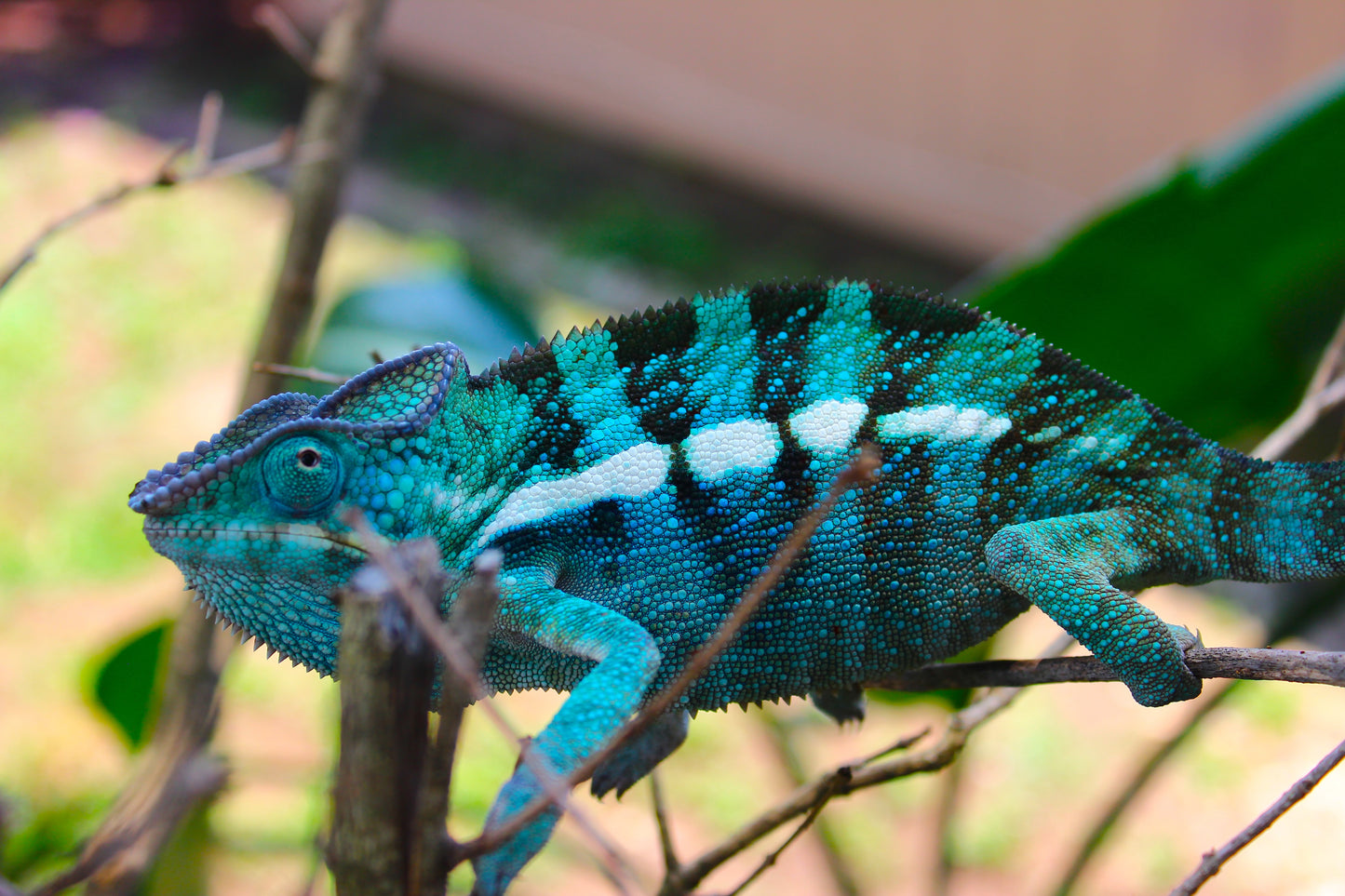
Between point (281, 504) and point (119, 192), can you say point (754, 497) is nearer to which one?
point (281, 504)

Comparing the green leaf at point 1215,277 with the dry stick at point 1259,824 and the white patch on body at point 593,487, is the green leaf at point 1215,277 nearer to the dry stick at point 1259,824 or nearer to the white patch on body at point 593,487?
the white patch on body at point 593,487

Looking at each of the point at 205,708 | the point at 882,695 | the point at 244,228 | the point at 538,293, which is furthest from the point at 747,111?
the point at 205,708

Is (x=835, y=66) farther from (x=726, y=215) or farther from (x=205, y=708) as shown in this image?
(x=205, y=708)

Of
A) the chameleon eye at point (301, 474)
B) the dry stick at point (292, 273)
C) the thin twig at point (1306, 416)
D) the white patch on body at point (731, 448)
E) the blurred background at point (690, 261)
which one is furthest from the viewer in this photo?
the blurred background at point (690, 261)

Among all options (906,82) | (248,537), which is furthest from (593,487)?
(906,82)

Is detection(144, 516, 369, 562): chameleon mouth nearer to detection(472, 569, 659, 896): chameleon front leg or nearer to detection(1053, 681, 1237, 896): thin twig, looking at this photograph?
detection(472, 569, 659, 896): chameleon front leg

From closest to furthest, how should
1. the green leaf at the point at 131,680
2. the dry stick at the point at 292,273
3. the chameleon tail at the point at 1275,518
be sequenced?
the chameleon tail at the point at 1275,518, the dry stick at the point at 292,273, the green leaf at the point at 131,680

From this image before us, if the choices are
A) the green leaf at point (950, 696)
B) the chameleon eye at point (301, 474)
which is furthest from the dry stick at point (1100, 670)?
the green leaf at point (950, 696)
